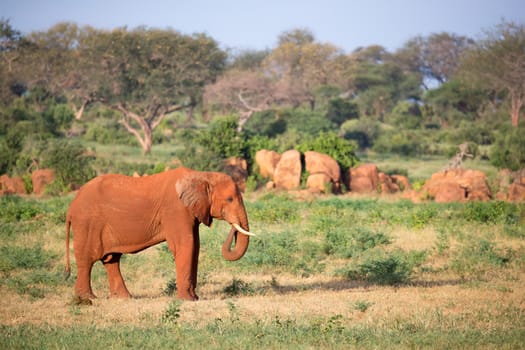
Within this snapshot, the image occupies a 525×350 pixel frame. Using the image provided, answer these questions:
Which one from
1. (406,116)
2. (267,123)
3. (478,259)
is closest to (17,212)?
(478,259)

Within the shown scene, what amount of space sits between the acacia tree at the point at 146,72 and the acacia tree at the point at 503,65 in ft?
51.2

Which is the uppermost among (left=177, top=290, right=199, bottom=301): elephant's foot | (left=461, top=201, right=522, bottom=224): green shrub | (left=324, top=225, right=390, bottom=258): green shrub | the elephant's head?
the elephant's head

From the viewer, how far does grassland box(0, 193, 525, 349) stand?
8.73m

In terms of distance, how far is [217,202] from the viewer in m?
11.2

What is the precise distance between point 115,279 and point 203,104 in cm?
3748

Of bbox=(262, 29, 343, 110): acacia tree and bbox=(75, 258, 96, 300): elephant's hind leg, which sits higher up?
bbox=(262, 29, 343, 110): acacia tree

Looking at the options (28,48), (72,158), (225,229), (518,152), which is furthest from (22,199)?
(28,48)

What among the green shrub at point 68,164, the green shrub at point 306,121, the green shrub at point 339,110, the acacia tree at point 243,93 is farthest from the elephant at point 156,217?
the green shrub at point 339,110

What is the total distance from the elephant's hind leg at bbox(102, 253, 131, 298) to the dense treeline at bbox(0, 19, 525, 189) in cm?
1824

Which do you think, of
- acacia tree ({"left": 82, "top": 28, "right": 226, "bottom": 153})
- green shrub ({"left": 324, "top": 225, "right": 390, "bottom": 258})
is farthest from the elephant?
acacia tree ({"left": 82, "top": 28, "right": 226, "bottom": 153})

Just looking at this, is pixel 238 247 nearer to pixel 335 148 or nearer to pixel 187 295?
pixel 187 295

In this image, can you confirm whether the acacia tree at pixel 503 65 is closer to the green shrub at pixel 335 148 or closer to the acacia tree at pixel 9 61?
the green shrub at pixel 335 148

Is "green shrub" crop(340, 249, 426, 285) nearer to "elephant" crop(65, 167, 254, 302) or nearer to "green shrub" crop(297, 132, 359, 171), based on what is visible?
"elephant" crop(65, 167, 254, 302)

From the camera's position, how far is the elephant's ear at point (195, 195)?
36.1 feet
